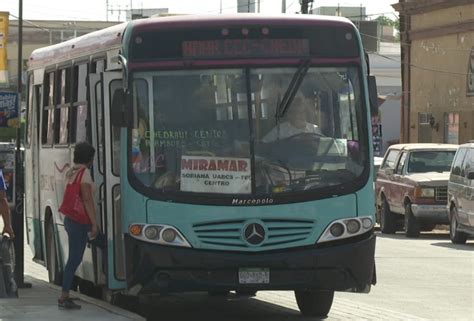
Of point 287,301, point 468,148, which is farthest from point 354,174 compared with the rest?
point 468,148

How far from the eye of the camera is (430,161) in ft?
94.5

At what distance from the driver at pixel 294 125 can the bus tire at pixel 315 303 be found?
2.35 m

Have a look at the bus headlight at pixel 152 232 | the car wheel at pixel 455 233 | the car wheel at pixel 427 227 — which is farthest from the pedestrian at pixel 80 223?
the car wheel at pixel 427 227

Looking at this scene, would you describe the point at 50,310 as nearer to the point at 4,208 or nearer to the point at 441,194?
the point at 4,208

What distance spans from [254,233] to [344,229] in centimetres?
87

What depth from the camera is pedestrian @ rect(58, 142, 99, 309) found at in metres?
12.1

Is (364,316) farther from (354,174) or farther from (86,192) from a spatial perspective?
(86,192)

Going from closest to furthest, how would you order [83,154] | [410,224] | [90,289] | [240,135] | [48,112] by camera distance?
[240,135] < [83,154] < [90,289] < [48,112] < [410,224]

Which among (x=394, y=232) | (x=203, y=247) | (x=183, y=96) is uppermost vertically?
(x=183, y=96)

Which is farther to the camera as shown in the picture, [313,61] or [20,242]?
[20,242]

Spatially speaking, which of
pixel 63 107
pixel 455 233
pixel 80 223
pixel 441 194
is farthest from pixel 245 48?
pixel 441 194

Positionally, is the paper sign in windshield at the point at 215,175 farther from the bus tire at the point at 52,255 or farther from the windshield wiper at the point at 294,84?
the bus tire at the point at 52,255

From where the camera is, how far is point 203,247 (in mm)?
11312

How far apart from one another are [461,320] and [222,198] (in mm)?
3463
